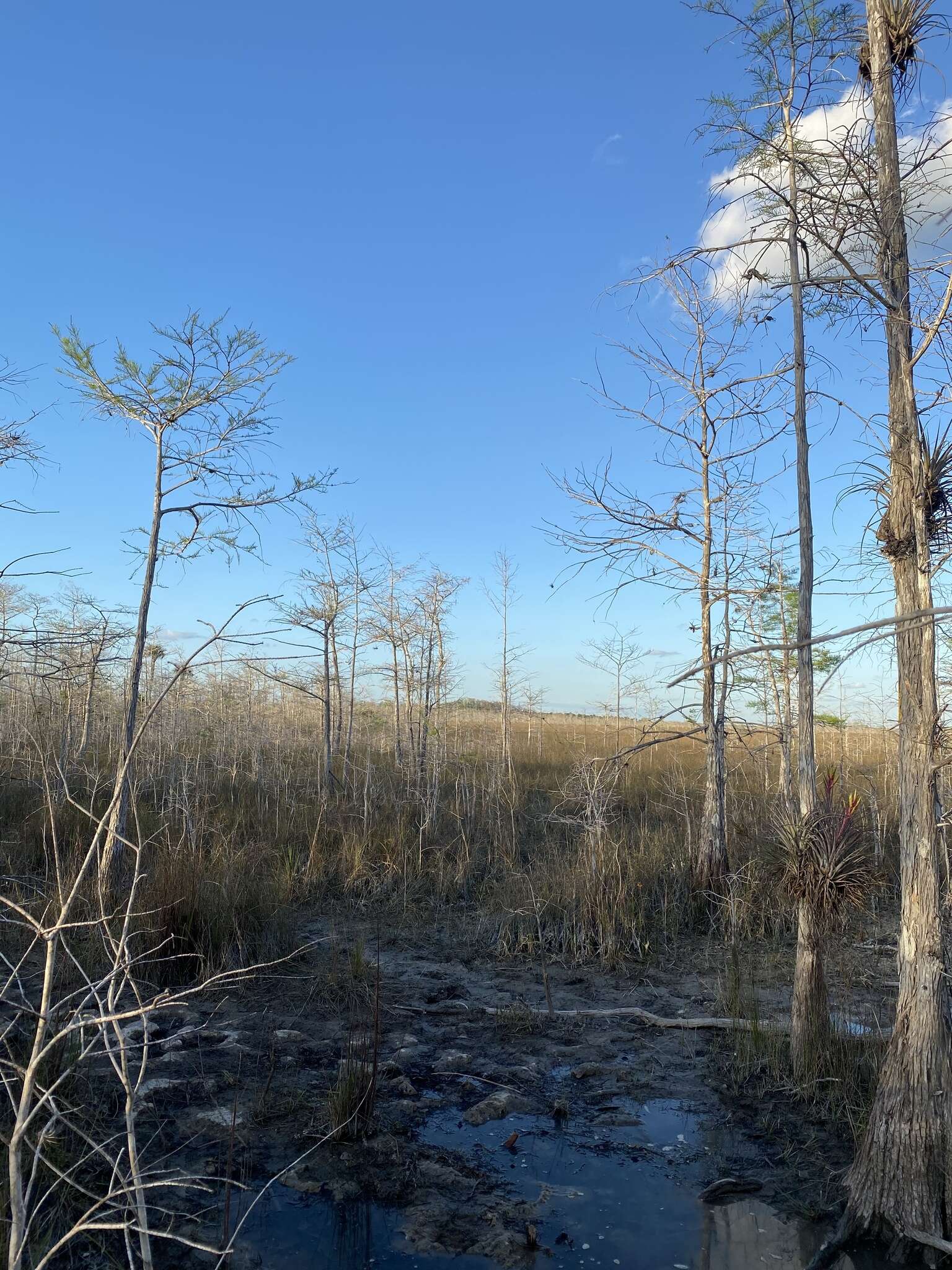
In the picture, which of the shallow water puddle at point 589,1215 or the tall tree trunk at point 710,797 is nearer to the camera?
the shallow water puddle at point 589,1215

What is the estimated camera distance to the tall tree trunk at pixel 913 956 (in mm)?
3699

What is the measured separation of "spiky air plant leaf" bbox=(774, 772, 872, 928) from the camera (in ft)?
17.4

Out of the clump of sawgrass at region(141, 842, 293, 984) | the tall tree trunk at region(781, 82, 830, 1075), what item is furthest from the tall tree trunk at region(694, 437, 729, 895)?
the clump of sawgrass at region(141, 842, 293, 984)

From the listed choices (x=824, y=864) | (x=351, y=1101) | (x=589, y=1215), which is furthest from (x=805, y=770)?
(x=351, y=1101)

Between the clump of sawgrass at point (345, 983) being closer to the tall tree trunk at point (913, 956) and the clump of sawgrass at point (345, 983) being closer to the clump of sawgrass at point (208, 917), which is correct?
the clump of sawgrass at point (208, 917)

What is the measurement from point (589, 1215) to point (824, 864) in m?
A: 2.41

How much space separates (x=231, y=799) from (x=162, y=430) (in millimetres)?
6176

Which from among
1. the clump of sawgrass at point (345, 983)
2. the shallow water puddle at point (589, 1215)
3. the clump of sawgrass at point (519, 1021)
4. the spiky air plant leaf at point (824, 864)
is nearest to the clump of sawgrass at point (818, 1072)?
the shallow water puddle at point (589, 1215)

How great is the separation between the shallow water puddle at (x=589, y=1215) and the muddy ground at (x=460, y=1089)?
0.12 ft

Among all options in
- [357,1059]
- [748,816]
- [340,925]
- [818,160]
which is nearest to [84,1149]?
[357,1059]

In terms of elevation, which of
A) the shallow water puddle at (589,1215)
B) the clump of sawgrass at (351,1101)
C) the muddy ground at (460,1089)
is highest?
the clump of sawgrass at (351,1101)

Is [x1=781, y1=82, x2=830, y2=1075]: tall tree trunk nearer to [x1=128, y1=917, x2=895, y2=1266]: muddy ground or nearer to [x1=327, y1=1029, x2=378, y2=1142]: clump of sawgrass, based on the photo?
[x1=128, y1=917, x2=895, y2=1266]: muddy ground

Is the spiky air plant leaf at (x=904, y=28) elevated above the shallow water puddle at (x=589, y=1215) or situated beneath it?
elevated above

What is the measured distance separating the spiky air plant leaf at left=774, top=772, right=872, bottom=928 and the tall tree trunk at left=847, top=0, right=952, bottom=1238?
139 centimetres
